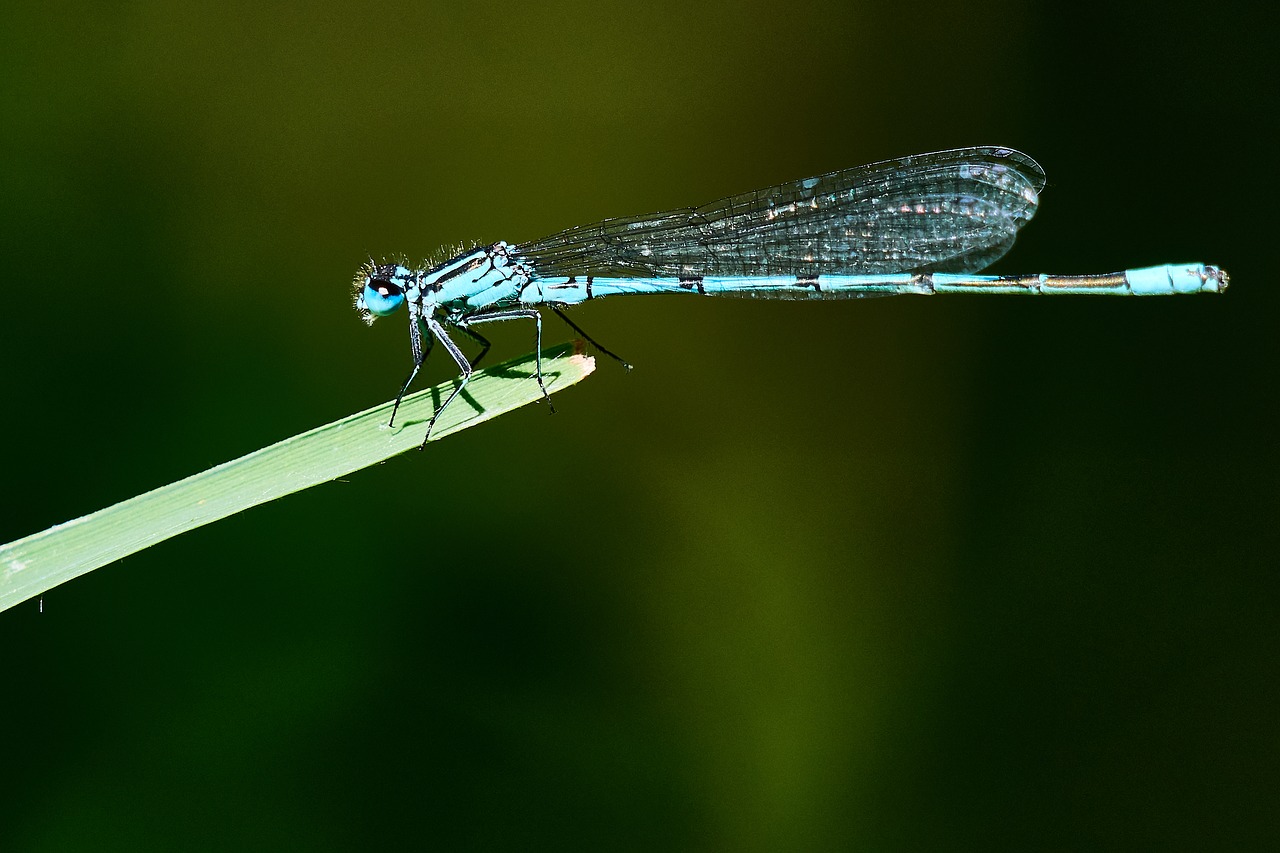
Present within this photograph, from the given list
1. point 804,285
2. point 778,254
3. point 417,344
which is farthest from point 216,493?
point 778,254

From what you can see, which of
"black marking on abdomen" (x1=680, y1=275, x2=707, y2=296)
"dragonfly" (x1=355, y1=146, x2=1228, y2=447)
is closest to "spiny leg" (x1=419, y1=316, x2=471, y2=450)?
"dragonfly" (x1=355, y1=146, x2=1228, y2=447)

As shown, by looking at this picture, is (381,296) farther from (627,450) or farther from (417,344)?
(627,450)

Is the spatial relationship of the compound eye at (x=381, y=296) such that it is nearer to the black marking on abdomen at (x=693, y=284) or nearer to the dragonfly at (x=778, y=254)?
the dragonfly at (x=778, y=254)

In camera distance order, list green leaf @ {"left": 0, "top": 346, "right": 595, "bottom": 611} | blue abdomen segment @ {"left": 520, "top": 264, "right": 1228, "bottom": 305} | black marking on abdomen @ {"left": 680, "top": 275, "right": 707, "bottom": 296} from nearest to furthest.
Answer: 1. green leaf @ {"left": 0, "top": 346, "right": 595, "bottom": 611}
2. blue abdomen segment @ {"left": 520, "top": 264, "right": 1228, "bottom": 305}
3. black marking on abdomen @ {"left": 680, "top": 275, "right": 707, "bottom": 296}

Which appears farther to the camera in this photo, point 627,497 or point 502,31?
point 502,31

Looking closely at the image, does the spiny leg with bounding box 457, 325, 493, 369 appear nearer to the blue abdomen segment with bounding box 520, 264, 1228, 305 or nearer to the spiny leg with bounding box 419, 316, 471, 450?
the spiny leg with bounding box 419, 316, 471, 450

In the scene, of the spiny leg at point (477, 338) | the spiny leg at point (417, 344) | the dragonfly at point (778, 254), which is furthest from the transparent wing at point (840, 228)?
the spiny leg at point (417, 344)

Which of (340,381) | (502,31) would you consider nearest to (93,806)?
(340,381)

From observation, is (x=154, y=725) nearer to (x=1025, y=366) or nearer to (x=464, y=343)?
(x=464, y=343)
